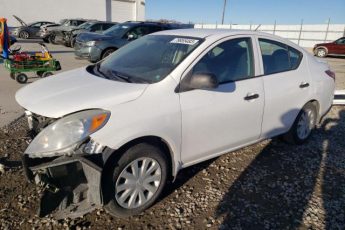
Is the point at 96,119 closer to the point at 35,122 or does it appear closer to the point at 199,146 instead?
the point at 35,122

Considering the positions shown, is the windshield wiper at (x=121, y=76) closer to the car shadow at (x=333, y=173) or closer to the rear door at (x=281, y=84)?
the rear door at (x=281, y=84)

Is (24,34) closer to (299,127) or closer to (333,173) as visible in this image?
(299,127)

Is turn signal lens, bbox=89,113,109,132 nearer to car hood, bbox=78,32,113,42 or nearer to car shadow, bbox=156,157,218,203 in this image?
car shadow, bbox=156,157,218,203

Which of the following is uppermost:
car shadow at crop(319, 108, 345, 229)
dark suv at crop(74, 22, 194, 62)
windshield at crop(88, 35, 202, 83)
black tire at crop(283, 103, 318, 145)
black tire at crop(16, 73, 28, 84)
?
windshield at crop(88, 35, 202, 83)

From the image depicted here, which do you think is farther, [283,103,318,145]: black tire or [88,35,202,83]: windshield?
[283,103,318,145]: black tire

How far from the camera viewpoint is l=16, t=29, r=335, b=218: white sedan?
7.64 feet

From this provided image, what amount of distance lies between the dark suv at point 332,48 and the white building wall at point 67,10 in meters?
22.8

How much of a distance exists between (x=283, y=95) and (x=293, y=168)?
0.97m

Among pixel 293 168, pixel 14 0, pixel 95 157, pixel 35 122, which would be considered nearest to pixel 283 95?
pixel 293 168

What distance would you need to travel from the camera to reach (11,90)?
23.5 ft

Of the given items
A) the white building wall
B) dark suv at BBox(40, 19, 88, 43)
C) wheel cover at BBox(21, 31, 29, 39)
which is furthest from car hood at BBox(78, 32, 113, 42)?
the white building wall

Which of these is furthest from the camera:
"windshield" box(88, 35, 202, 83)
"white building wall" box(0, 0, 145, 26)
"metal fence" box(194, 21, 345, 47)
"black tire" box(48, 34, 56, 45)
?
"white building wall" box(0, 0, 145, 26)

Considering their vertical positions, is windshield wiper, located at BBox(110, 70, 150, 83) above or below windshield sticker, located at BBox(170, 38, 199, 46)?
below

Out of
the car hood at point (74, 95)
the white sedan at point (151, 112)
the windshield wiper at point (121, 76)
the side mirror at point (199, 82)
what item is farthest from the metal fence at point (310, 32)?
the car hood at point (74, 95)
